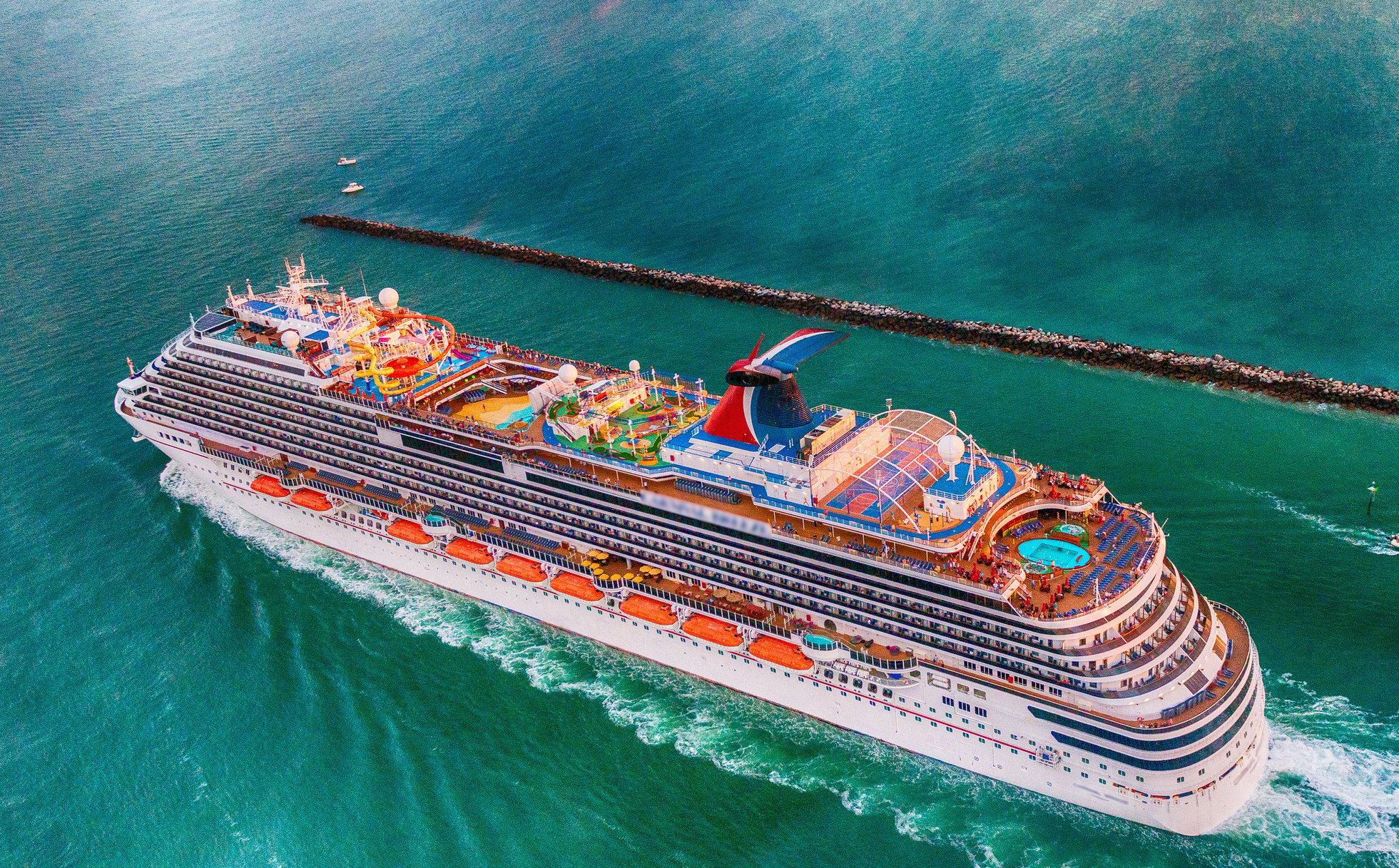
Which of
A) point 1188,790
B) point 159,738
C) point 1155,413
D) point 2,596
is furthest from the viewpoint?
point 1155,413

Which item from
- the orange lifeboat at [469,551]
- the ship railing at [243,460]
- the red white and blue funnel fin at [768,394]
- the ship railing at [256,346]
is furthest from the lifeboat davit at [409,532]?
the red white and blue funnel fin at [768,394]

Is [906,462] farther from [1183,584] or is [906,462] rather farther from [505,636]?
[505,636]

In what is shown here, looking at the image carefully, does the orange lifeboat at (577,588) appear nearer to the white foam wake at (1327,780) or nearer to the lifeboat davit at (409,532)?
the lifeboat davit at (409,532)

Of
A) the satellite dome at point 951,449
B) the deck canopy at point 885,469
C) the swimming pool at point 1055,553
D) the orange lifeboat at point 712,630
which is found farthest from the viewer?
the orange lifeboat at point 712,630

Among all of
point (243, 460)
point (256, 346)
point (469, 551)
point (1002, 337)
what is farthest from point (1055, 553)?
point (243, 460)

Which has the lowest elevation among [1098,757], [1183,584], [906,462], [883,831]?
[883,831]

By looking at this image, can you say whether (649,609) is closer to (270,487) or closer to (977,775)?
(977,775)

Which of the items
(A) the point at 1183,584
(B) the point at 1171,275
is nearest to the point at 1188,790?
(A) the point at 1183,584
